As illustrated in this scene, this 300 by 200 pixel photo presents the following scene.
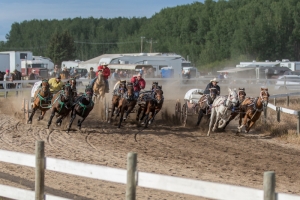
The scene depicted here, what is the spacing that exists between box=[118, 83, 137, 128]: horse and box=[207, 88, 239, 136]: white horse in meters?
2.68

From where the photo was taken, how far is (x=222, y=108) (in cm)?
1794

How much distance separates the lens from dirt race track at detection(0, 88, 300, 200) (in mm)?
9798

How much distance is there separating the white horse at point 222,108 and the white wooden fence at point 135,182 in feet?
37.3

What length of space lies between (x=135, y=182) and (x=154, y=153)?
782 cm

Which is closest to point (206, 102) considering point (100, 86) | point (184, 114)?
point (184, 114)

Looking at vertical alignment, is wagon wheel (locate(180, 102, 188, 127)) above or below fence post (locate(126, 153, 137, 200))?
below

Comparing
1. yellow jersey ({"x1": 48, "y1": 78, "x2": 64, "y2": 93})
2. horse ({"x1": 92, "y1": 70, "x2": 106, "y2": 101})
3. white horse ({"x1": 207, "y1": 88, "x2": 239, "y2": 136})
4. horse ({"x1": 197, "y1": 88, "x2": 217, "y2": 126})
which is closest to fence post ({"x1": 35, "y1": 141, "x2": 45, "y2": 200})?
white horse ({"x1": 207, "y1": 88, "x2": 239, "y2": 136})

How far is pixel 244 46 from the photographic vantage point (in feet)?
308

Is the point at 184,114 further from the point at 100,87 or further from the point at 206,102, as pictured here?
the point at 100,87

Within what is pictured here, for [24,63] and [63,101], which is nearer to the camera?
[63,101]

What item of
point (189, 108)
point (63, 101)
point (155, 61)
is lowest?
point (189, 108)

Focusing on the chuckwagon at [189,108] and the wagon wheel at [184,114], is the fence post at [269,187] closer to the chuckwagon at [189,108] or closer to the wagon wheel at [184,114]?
the chuckwagon at [189,108]

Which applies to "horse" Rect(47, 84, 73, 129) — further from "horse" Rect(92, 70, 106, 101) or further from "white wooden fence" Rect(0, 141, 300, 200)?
"white wooden fence" Rect(0, 141, 300, 200)

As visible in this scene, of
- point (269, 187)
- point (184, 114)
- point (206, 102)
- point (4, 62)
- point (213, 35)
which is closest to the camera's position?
point (269, 187)
